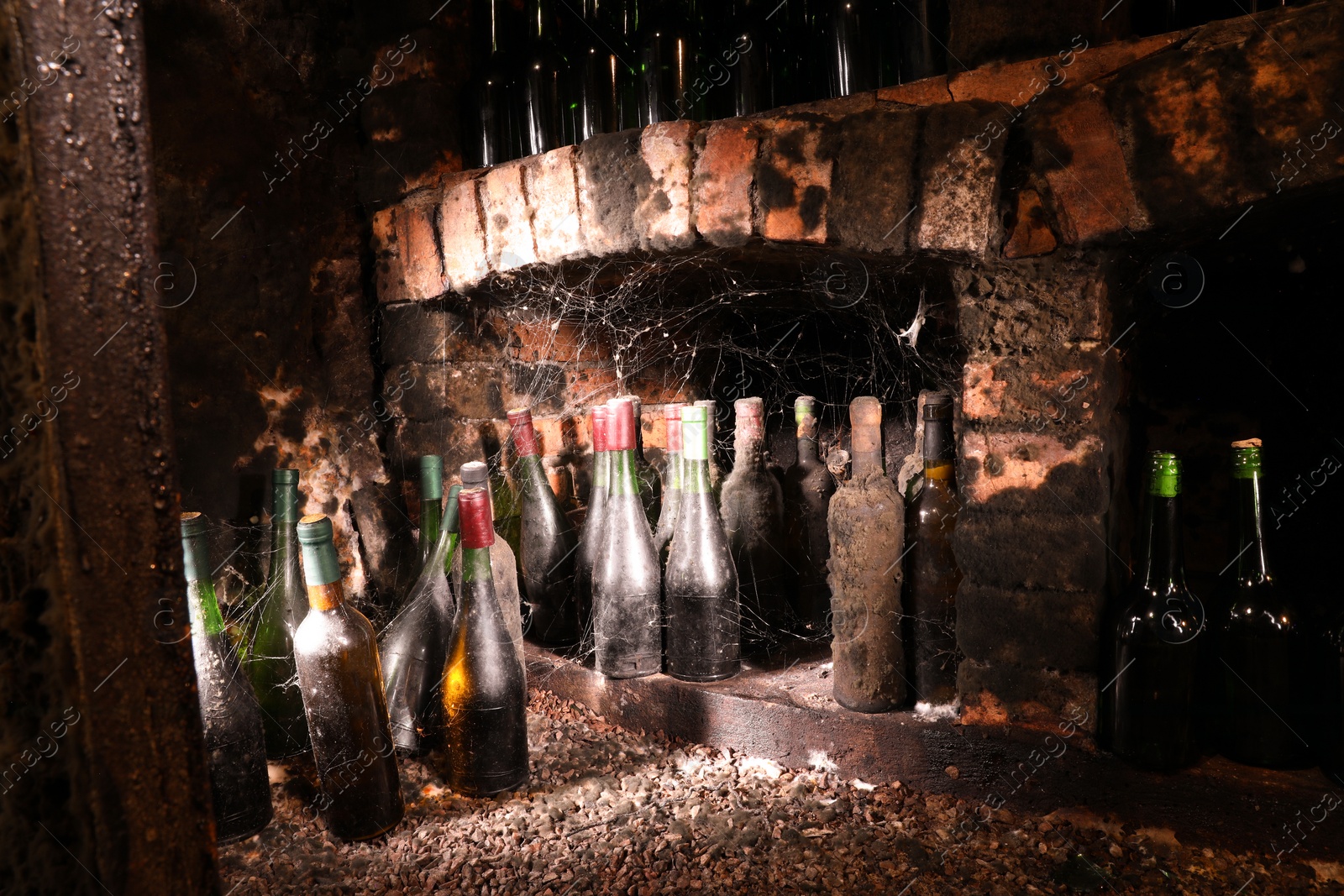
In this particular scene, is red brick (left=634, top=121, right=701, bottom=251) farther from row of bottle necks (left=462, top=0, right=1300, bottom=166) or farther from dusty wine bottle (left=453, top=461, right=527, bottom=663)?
dusty wine bottle (left=453, top=461, right=527, bottom=663)

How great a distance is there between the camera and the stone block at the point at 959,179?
3.38 feet

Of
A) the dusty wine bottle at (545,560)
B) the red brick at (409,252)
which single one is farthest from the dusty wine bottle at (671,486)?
the red brick at (409,252)

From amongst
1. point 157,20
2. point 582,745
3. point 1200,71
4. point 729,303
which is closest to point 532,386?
point 729,303

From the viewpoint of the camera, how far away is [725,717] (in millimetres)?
1327

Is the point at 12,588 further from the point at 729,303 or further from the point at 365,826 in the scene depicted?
the point at 729,303

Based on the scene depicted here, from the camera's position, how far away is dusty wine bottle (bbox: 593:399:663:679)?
4.72ft

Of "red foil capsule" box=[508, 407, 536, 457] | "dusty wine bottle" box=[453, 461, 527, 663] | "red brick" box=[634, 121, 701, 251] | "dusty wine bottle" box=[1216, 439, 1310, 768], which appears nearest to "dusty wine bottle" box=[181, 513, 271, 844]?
"dusty wine bottle" box=[453, 461, 527, 663]

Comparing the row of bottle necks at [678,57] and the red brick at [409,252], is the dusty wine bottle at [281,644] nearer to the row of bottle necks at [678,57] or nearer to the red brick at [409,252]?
the red brick at [409,252]

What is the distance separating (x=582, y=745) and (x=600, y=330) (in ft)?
2.88

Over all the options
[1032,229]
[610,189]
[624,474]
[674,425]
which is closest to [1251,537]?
[1032,229]

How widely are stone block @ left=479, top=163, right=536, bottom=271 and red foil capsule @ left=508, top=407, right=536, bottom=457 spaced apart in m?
0.28

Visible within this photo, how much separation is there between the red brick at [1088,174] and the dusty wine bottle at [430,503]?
107cm

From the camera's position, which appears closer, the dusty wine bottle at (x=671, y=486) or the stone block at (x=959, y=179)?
the stone block at (x=959, y=179)

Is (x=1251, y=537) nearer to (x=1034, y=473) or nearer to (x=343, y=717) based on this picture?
(x=1034, y=473)
